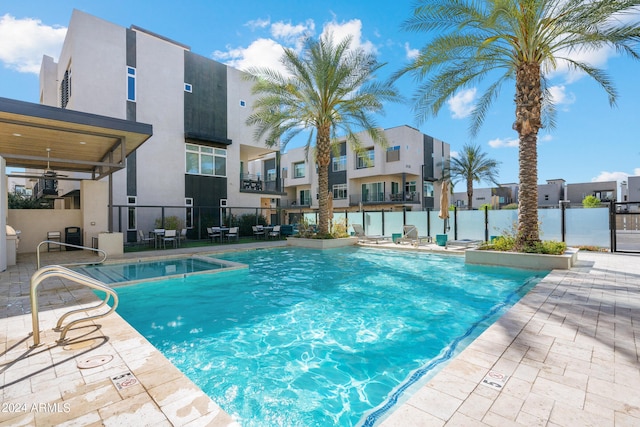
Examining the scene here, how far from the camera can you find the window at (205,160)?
64.7 feet

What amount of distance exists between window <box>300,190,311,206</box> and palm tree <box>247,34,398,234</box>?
84.3 ft

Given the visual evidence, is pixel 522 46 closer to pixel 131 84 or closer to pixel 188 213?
pixel 188 213

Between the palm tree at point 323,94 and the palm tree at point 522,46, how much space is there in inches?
163

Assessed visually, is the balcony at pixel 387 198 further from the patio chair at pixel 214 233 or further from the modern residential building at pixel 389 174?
the patio chair at pixel 214 233

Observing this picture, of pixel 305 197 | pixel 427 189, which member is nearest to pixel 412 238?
pixel 427 189

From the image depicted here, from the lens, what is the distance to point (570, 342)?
3.73m

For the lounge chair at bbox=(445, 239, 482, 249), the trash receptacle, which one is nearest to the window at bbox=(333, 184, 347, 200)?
the lounge chair at bbox=(445, 239, 482, 249)

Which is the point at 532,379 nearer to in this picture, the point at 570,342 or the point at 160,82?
the point at 570,342

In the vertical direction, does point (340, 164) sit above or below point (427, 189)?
above

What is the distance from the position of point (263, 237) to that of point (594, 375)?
715 inches

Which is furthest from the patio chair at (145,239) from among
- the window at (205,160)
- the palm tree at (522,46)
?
the palm tree at (522,46)

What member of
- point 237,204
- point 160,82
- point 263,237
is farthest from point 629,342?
point 160,82

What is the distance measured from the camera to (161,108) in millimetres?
18391

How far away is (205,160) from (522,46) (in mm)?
17790
